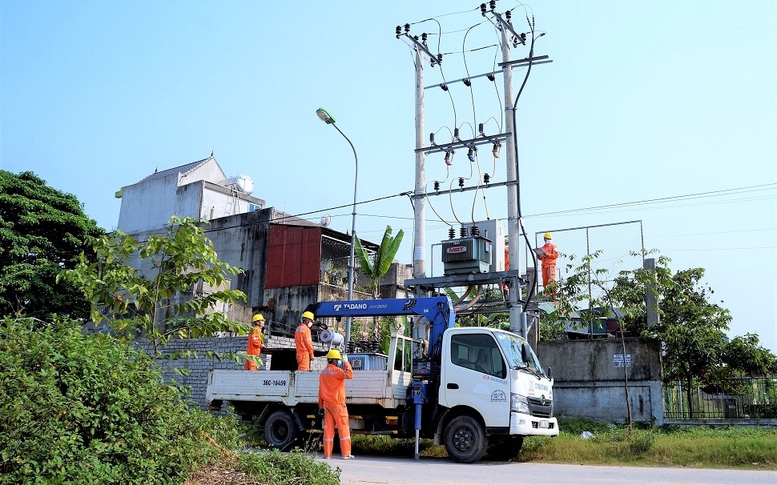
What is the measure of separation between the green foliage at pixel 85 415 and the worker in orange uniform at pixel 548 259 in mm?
13743

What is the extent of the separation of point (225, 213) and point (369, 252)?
1024 cm

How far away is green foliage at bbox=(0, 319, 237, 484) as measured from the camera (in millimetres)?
4859

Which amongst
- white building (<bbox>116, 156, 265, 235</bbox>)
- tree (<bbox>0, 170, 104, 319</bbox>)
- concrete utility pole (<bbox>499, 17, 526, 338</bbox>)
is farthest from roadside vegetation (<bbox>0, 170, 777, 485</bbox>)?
white building (<bbox>116, 156, 265, 235</bbox>)

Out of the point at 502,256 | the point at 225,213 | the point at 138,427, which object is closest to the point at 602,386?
the point at 502,256

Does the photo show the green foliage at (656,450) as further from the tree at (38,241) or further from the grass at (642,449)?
the tree at (38,241)

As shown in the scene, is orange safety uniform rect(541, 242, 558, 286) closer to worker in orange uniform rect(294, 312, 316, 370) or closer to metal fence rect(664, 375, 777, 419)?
metal fence rect(664, 375, 777, 419)

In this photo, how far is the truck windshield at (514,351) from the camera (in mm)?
12172

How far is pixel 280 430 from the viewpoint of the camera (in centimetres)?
1371

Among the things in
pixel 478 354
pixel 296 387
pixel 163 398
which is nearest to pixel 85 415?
pixel 163 398

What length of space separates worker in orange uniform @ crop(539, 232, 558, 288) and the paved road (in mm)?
7626

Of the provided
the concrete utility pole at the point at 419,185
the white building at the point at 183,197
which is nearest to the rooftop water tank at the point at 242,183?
the white building at the point at 183,197

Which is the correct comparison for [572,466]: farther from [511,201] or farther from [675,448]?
[511,201]

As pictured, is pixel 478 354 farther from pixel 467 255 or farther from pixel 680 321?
pixel 680 321

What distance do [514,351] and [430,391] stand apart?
1657 millimetres
